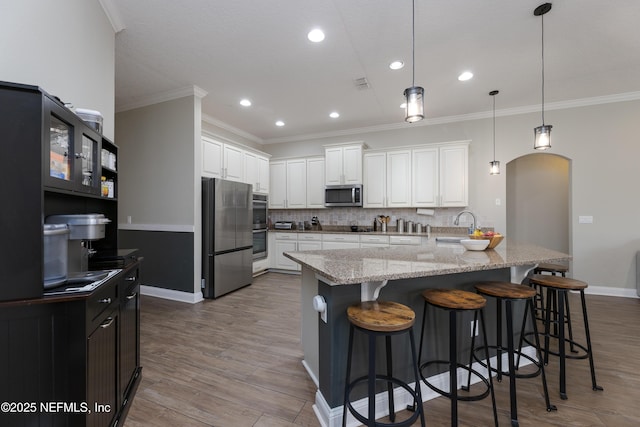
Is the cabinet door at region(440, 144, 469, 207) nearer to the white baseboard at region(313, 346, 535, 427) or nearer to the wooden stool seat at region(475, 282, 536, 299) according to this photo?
the wooden stool seat at region(475, 282, 536, 299)

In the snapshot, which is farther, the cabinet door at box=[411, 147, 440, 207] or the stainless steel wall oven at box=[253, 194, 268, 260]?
the stainless steel wall oven at box=[253, 194, 268, 260]

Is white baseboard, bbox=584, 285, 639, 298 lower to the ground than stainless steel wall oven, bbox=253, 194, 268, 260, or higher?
lower

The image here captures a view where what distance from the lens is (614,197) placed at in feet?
13.4

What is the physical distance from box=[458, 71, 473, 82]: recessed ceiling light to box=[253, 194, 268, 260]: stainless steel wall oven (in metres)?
3.73

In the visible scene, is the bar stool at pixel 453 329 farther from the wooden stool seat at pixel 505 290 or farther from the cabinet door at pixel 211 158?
the cabinet door at pixel 211 158

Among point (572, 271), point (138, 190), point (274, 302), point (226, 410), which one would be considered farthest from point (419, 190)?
point (138, 190)

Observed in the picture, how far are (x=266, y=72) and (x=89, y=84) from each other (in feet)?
6.05

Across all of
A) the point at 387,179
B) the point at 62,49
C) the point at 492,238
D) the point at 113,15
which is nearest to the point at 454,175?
the point at 387,179

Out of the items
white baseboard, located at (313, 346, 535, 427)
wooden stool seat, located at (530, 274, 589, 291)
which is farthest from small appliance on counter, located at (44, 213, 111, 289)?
wooden stool seat, located at (530, 274, 589, 291)

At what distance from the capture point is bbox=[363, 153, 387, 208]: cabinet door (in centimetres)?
516

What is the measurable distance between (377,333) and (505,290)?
1.08 meters

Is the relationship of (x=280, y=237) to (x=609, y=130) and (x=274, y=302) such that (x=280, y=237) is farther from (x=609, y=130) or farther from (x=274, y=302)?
(x=609, y=130)

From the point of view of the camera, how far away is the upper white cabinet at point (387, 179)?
499 centimetres

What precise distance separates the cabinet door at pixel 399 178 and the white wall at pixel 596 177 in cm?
131
